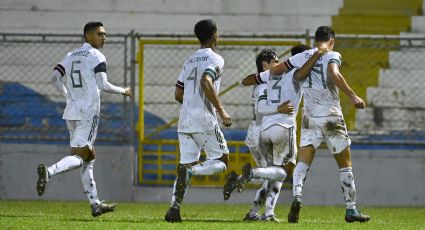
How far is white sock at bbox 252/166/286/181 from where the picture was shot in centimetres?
1131

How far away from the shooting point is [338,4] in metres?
19.0

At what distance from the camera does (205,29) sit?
36.4 feet

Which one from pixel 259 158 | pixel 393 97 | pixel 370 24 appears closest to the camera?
pixel 259 158

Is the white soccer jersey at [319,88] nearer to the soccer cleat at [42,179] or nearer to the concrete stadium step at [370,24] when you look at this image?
the soccer cleat at [42,179]

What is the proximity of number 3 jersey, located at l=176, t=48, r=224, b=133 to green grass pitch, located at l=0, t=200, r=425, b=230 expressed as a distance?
0.93 meters

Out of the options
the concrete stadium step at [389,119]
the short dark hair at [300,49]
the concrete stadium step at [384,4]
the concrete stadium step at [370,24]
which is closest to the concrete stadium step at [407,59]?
the concrete stadium step at [370,24]

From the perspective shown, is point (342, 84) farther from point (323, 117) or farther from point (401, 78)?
point (401, 78)

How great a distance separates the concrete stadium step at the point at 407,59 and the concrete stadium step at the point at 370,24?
645 millimetres

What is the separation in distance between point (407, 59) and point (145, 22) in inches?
164

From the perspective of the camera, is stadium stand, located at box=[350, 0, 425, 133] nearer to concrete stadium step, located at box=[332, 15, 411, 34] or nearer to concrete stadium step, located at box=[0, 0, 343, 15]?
concrete stadium step, located at box=[332, 15, 411, 34]

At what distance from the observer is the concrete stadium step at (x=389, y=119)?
17156mm

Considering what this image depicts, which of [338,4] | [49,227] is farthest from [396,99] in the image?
[49,227]

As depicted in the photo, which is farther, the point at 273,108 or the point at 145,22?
the point at 145,22

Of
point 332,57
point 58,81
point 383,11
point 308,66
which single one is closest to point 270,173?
point 308,66
